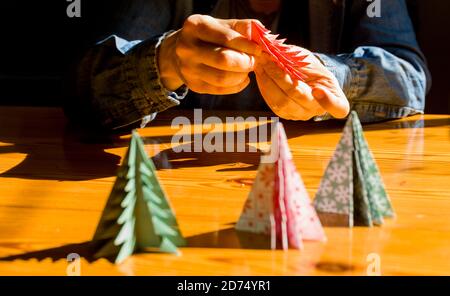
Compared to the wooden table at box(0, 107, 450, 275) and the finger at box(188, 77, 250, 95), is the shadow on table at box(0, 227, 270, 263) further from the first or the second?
the finger at box(188, 77, 250, 95)

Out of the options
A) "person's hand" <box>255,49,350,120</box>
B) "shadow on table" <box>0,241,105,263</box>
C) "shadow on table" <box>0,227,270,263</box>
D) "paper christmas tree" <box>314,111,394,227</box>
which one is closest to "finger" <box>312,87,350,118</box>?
"person's hand" <box>255,49,350,120</box>

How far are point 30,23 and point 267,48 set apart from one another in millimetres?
1834

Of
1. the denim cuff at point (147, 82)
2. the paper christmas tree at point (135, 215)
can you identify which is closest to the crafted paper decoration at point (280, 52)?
the denim cuff at point (147, 82)

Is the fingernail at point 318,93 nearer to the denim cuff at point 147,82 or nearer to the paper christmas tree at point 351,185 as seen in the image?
the paper christmas tree at point 351,185

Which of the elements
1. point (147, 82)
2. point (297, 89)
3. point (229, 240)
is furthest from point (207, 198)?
point (147, 82)

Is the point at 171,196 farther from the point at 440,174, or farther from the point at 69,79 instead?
the point at 69,79

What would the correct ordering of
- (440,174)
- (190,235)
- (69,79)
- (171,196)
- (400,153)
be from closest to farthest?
(190,235) → (171,196) → (440,174) → (400,153) → (69,79)

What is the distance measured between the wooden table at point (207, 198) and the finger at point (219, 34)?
194mm

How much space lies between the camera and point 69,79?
61.3 inches

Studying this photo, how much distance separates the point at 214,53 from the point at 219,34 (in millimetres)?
33

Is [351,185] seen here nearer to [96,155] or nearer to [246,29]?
[246,29]

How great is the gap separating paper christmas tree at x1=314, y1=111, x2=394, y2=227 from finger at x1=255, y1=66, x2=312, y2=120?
319 millimetres

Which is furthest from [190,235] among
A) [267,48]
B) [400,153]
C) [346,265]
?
[400,153]

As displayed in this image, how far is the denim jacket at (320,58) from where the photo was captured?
138 centimetres
